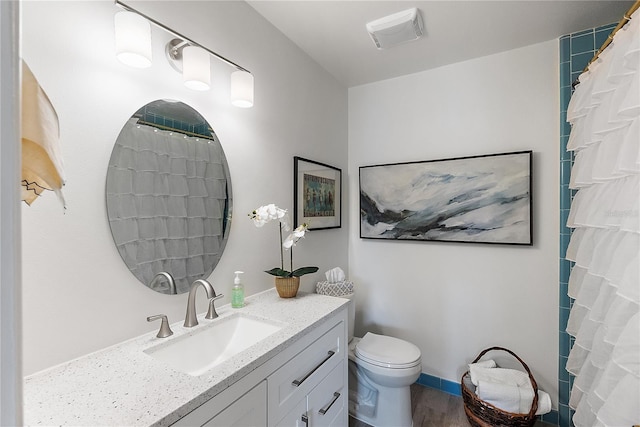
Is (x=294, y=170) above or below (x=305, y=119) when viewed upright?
below

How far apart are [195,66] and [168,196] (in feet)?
1.78

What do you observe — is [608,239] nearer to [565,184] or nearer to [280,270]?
[565,184]

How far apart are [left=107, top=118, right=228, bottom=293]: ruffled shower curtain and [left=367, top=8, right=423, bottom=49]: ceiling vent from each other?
1.20m

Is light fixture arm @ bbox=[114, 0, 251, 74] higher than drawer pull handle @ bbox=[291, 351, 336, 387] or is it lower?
higher

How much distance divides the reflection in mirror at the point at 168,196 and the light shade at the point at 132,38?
0.18 meters

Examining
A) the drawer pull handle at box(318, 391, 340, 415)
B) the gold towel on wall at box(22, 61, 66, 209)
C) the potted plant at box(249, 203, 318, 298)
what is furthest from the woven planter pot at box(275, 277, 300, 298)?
the gold towel on wall at box(22, 61, 66, 209)

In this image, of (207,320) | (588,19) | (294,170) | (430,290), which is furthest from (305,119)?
(588,19)

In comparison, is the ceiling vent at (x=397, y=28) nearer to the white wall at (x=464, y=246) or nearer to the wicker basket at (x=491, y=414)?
the white wall at (x=464, y=246)

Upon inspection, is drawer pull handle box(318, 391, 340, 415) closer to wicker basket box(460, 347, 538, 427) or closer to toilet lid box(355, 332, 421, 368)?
toilet lid box(355, 332, 421, 368)

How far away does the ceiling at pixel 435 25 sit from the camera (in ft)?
5.36

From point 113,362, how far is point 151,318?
6.6 inches

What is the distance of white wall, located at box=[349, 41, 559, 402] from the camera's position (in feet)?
6.54

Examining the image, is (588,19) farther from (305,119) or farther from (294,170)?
(294,170)

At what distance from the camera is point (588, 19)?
173 cm
